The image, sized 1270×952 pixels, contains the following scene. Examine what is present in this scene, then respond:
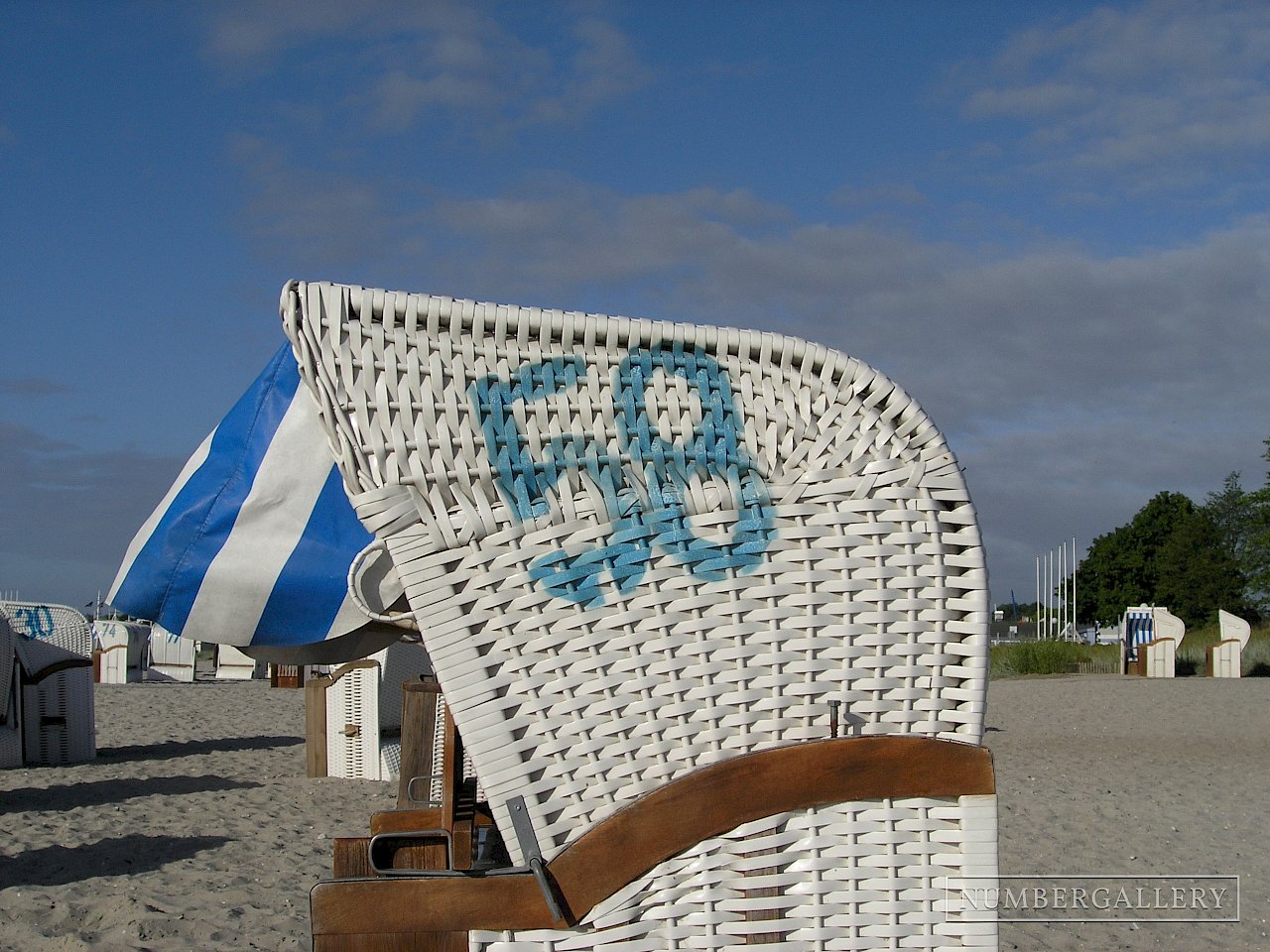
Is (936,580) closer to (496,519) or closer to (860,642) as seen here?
(860,642)

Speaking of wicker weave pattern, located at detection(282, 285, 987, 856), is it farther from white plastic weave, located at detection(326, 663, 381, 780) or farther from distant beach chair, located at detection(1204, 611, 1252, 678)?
distant beach chair, located at detection(1204, 611, 1252, 678)

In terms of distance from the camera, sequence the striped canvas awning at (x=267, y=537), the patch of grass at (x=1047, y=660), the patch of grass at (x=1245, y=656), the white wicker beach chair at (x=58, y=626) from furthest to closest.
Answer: the patch of grass at (x=1245, y=656) → the patch of grass at (x=1047, y=660) → the white wicker beach chair at (x=58, y=626) → the striped canvas awning at (x=267, y=537)

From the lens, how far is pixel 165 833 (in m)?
7.07

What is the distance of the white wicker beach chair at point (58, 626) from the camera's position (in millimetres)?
12094

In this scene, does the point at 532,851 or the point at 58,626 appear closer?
the point at 532,851

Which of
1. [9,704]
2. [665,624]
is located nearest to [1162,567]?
[9,704]

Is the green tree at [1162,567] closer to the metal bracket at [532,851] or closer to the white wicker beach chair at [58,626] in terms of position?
the white wicker beach chair at [58,626]

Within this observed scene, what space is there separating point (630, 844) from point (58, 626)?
12.2 meters

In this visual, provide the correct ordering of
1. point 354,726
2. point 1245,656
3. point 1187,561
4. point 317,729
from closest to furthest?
1. point 354,726
2. point 317,729
3. point 1245,656
4. point 1187,561

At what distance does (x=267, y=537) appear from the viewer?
2.00 meters

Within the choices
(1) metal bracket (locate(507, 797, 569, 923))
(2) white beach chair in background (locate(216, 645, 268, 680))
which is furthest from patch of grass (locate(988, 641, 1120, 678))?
(1) metal bracket (locate(507, 797, 569, 923))

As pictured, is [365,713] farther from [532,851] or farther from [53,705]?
[532,851]

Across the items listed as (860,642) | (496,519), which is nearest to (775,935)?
(860,642)

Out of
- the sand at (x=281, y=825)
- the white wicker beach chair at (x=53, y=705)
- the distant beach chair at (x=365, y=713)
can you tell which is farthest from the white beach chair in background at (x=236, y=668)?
the distant beach chair at (x=365, y=713)
